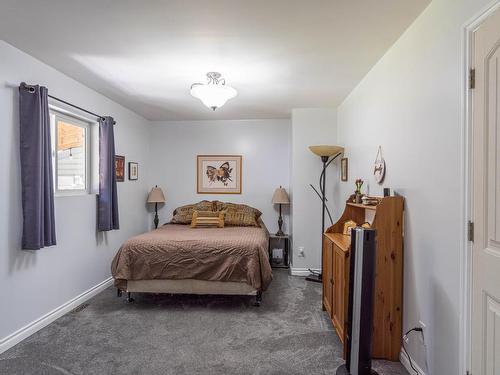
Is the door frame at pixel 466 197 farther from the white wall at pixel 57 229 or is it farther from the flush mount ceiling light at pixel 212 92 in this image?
the white wall at pixel 57 229

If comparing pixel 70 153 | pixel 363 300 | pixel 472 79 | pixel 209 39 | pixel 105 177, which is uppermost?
pixel 209 39

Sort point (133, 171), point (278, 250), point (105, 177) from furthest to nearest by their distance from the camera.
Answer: point (278, 250) < point (133, 171) < point (105, 177)

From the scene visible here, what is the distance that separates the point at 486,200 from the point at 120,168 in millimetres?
3918

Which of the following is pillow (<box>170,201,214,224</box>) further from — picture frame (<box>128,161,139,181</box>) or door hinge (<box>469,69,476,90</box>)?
door hinge (<box>469,69,476,90</box>)

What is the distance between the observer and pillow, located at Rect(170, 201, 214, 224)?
452cm

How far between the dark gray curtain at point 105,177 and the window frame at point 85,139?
0.16 metres

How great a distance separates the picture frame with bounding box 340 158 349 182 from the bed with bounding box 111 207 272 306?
4.60 feet

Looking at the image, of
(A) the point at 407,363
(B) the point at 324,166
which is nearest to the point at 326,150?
(B) the point at 324,166

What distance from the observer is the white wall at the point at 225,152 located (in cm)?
496

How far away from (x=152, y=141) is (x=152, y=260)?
2677 millimetres

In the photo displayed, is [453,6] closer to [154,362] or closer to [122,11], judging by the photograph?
[122,11]

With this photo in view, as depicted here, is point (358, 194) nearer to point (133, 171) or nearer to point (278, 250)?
point (278, 250)

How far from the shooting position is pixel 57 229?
2.83 metres

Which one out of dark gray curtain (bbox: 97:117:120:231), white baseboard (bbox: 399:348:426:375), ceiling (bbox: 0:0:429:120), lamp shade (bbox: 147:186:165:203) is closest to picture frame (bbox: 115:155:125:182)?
dark gray curtain (bbox: 97:117:120:231)
